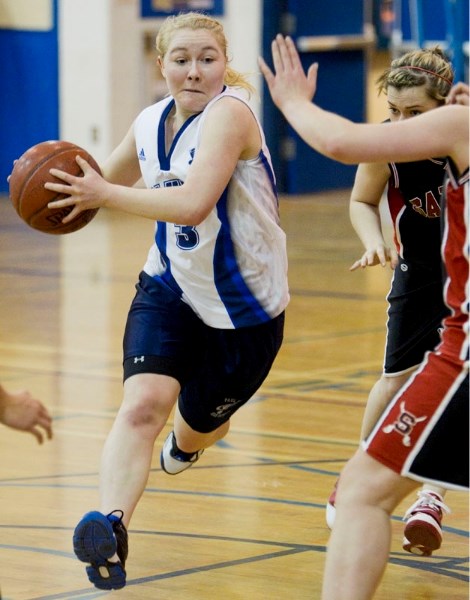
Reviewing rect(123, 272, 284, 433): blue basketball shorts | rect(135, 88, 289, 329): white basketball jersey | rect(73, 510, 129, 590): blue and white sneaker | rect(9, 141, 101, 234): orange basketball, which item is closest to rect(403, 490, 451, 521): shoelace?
rect(123, 272, 284, 433): blue basketball shorts

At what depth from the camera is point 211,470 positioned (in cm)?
520

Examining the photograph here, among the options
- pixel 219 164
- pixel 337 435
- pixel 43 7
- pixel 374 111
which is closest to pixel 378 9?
pixel 374 111

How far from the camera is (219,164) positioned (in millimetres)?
3824

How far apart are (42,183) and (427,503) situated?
1515mm

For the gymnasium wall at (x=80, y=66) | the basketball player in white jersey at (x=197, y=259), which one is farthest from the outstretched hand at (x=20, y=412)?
the gymnasium wall at (x=80, y=66)

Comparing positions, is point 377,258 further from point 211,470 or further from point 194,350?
point 211,470

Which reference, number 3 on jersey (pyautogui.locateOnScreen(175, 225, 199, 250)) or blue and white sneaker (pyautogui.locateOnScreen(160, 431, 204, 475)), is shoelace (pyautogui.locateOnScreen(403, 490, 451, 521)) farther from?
number 3 on jersey (pyautogui.locateOnScreen(175, 225, 199, 250))

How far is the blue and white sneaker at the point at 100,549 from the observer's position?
3604 millimetres

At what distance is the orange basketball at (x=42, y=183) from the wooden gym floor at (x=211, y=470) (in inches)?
38.3

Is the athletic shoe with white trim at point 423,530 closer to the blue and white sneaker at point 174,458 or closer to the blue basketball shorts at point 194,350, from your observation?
the blue basketball shorts at point 194,350

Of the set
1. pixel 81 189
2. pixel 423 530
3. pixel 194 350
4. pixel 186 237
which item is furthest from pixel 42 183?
pixel 423 530

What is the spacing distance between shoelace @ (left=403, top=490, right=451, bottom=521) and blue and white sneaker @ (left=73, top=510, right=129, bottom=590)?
103 cm

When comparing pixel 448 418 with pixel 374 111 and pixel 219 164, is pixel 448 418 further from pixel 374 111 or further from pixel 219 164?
pixel 374 111

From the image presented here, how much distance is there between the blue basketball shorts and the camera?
13.0 ft
